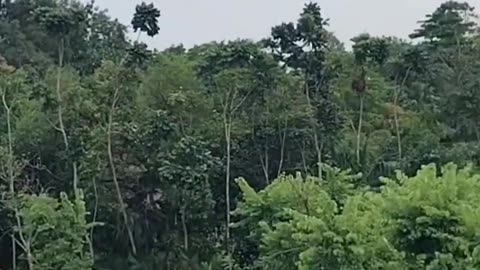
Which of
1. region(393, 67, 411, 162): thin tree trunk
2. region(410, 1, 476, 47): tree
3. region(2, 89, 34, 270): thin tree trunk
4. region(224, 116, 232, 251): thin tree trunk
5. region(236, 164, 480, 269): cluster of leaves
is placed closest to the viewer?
region(236, 164, 480, 269): cluster of leaves

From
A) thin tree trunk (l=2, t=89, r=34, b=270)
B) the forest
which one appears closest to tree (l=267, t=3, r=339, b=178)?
the forest

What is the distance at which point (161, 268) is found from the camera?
18328 mm

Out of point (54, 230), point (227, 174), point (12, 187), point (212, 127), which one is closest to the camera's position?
point (54, 230)

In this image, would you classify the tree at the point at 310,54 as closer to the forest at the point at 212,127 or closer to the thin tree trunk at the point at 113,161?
the forest at the point at 212,127

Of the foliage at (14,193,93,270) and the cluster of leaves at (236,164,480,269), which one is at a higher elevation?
the cluster of leaves at (236,164,480,269)

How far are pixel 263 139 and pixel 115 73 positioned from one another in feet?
10.2

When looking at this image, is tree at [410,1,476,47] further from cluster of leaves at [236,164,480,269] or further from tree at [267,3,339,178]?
cluster of leaves at [236,164,480,269]

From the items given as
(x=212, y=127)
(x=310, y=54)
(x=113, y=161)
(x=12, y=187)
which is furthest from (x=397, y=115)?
(x=12, y=187)

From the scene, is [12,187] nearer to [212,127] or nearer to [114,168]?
[114,168]

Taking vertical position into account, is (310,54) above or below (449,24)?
below

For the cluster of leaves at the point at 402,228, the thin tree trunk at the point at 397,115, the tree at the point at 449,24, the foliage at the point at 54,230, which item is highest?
the tree at the point at 449,24

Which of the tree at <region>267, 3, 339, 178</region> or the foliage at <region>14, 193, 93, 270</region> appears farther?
the tree at <region>267, 3, 339, 178</region>

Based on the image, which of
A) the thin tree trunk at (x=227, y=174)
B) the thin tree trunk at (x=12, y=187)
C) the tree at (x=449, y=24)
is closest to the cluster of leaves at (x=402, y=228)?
the thin tree trunk at (x=12, y=187)

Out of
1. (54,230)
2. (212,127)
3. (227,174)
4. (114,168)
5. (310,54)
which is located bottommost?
(54,230)
